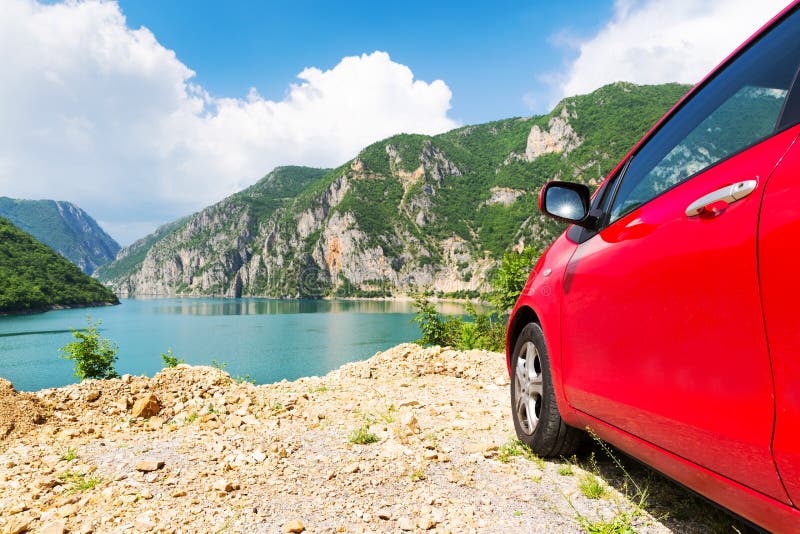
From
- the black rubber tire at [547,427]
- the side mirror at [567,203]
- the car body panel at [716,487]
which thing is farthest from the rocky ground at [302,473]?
the side mirror at [567,203]

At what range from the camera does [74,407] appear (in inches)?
209

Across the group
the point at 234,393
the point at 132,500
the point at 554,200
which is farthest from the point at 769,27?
the point at 234,393

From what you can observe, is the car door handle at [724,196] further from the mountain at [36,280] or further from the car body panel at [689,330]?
the mountain at [36,280]

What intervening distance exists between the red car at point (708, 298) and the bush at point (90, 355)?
1196cm

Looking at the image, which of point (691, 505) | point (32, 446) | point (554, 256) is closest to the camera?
point (691, 505)

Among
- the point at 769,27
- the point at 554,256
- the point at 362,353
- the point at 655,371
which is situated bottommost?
the point at 362,353

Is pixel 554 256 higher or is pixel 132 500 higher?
pixel 554 256

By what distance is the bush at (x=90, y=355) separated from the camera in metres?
10.6

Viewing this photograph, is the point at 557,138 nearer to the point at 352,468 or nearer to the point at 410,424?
the point at 410,424

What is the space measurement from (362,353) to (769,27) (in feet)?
163

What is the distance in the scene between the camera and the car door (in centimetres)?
120

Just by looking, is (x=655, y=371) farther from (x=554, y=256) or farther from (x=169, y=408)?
(x=169, y=408)

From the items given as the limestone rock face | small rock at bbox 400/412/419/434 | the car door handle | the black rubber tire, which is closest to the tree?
small rock at bbox 400/412/419/434

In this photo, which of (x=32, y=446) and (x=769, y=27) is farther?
(x=32, y=446)
